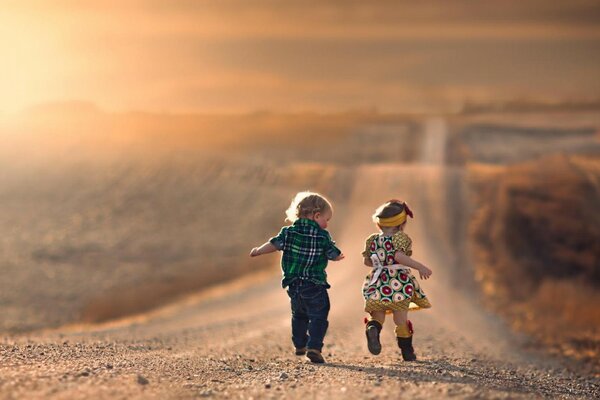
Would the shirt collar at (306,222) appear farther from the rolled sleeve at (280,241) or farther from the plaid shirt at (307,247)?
the rolled sleeve at (280,241)

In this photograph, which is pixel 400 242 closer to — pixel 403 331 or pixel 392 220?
pixel 392 220

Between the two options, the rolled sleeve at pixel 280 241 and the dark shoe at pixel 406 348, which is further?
the dark shoe at pixel 406 348

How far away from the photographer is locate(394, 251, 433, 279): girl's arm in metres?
8.16

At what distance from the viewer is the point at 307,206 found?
8625mm

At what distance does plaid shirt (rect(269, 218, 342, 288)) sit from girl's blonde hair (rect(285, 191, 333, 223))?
2.7 inches

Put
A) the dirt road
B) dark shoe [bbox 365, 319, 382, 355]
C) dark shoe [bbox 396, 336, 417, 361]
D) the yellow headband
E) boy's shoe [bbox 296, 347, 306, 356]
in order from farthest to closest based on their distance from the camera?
boy's shoe [bbox 296, 347, 306, 356] < dark shoe [bbox 396, 336, 417, 361] < the yellow headband < dark shoe [bbox 365, 319, 382, 355] < the dirt road

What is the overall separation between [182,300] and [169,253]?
8.15 metres

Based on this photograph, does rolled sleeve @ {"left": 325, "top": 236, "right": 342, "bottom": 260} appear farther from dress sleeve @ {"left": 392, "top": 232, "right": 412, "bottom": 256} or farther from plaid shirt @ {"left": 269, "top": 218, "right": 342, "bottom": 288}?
dress sleeve @ {"left": 392, "top": 232, "right": 412, "bottom": 256}

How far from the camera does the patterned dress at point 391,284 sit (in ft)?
27.9

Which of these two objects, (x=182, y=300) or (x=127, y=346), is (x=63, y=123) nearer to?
(x=182, y=300)

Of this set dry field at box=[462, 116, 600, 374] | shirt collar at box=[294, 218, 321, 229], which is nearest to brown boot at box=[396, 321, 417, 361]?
shirt collar at box=[294, 218, 321, 229]

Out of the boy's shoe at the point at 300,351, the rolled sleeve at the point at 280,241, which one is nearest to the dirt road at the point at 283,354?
the boy's shoe at the point at 300,351

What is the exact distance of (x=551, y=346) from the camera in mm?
18469

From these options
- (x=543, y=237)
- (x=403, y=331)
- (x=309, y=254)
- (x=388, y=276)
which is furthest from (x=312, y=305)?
(x=543, y=237)
